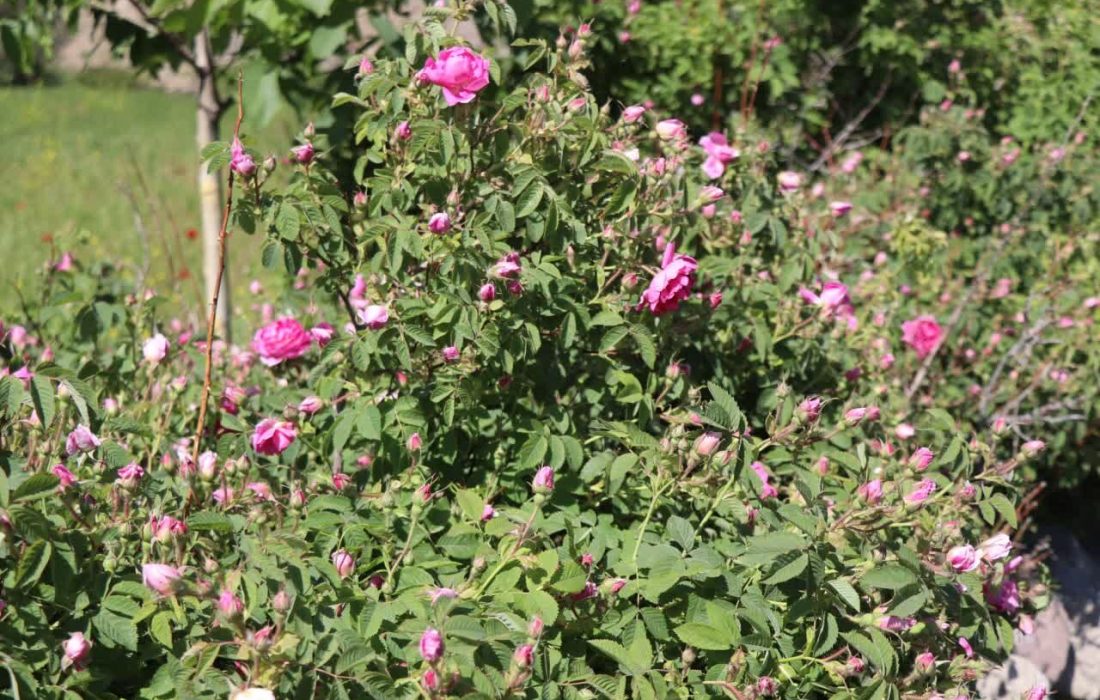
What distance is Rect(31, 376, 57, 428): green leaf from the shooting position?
130 centimetres

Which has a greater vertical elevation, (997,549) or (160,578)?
(160,578)

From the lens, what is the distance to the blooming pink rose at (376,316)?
160 centimetres

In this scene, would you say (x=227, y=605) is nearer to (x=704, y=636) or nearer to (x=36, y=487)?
(x=36, y=487)

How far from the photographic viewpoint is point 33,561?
124 centimetres

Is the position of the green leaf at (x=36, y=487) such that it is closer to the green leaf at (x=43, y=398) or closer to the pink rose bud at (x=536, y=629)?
the green leaf at (x=43, y=398)

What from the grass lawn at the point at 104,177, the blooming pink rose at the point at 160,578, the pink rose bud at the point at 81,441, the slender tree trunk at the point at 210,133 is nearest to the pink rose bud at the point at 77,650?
the blooming pink rose at the point at 160,578

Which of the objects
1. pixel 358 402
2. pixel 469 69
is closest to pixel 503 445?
pixel 358 402

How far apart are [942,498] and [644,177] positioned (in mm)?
711

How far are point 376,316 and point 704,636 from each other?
26.1 inches

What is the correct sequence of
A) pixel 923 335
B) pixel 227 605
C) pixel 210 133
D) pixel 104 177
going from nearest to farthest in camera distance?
1. pixel 227 605
2. pixel 923 335
3. pixel 210 133
4. pixel 104 177

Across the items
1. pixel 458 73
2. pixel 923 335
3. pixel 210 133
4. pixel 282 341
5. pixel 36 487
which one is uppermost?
pixel 458 73

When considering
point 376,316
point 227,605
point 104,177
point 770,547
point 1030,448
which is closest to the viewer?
point 227,605

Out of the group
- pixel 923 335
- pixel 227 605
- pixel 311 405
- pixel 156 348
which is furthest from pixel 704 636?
pixel 923 335

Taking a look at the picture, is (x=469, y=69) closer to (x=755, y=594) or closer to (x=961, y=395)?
(x=755, y=594)
